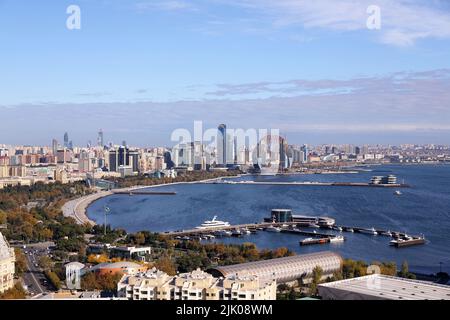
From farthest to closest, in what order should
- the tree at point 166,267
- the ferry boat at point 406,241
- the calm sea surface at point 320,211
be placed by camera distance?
1. the ferry boat at point 406,241
2. the calm sea surface at point 320,211
3. the tree at point 166,267

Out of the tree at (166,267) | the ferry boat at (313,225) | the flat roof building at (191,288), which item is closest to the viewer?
the flat roof building at (191,288)

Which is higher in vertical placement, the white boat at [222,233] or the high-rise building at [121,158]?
the high-rise building at [121,158]

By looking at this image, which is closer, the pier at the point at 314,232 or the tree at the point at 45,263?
the tree at the point at 45,263

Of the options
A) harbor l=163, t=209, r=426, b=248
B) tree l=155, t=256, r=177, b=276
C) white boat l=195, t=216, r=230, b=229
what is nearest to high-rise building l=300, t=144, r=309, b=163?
harbor l=163, t=209, r=426, b=248

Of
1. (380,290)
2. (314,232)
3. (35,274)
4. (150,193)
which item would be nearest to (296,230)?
(314,232)

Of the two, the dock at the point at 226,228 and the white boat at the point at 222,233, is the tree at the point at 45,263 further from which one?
the white boat at the point at 222,233

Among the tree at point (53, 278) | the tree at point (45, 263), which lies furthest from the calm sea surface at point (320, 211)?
the tree at point (53, 278)

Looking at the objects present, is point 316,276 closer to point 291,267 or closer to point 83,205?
point 291,267
